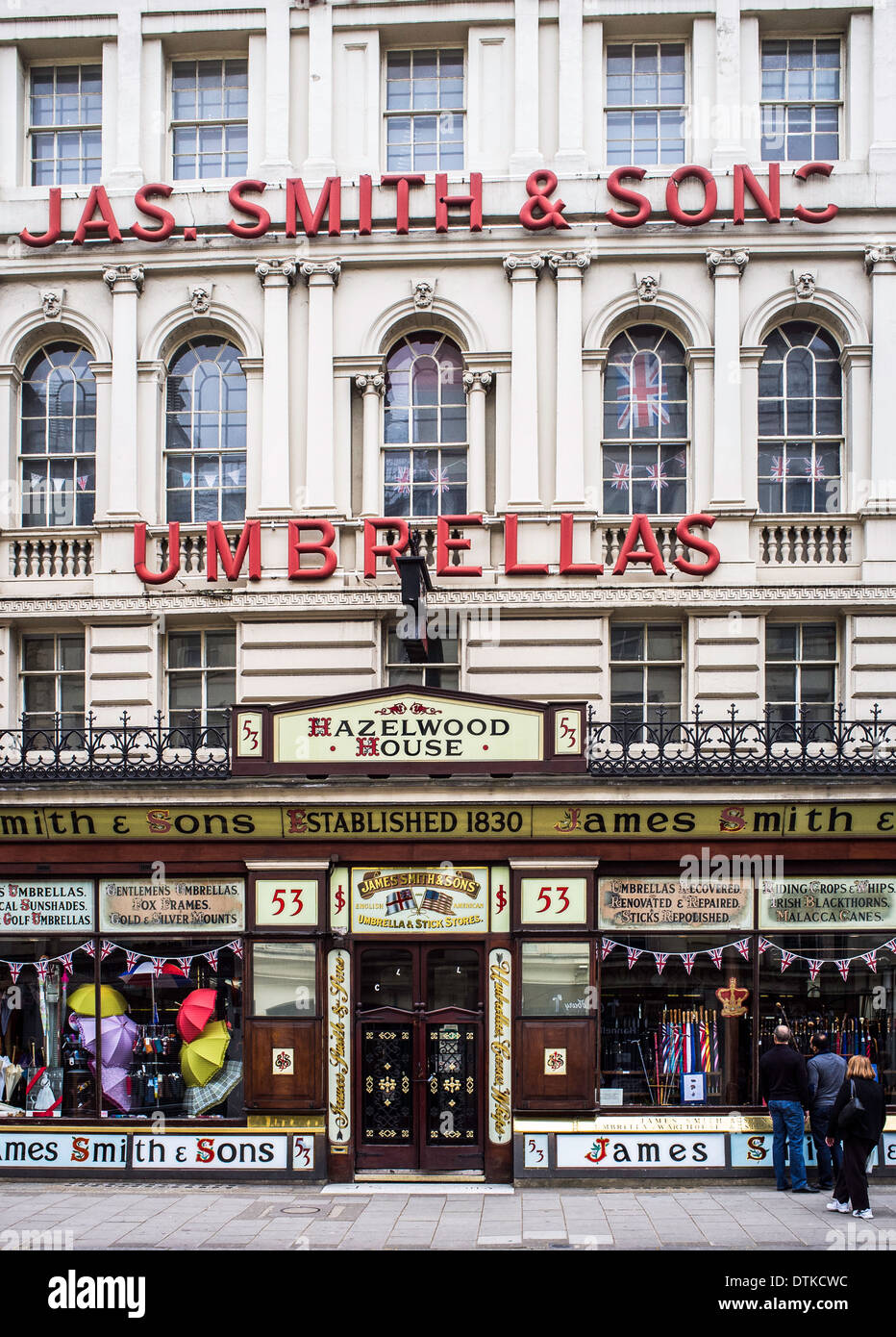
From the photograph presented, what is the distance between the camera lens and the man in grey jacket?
48.8ft

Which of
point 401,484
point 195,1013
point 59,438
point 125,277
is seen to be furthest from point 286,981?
point 125,277

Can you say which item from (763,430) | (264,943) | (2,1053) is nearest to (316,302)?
(763,430)

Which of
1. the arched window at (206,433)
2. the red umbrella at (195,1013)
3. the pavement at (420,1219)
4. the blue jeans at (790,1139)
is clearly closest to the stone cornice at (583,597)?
the arched window at (206,433)

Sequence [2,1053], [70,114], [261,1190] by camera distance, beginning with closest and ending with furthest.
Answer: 1. [261,1190]
2. [2,1053]
3. [70,114]

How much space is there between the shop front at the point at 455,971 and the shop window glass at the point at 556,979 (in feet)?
0.09

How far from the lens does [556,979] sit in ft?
52.1

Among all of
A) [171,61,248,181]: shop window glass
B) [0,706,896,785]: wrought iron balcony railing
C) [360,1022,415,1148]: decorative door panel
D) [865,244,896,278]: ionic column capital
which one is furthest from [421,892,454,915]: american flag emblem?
[171,61,248,181]: shop window glass

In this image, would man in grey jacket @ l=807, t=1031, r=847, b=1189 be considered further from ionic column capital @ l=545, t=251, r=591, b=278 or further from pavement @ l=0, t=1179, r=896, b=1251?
ionic column capital @ l=545, t=251, r=591, b=278

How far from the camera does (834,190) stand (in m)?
18.3

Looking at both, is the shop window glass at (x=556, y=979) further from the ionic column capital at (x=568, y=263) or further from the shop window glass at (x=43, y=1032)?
the ionic column capital at (x=568, y=263)

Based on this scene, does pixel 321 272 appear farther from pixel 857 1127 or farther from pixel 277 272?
pixel 857 1127

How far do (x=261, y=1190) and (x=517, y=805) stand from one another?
19.5ft

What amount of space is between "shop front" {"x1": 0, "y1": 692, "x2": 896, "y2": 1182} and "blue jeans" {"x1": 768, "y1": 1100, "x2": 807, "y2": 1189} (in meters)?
0.47

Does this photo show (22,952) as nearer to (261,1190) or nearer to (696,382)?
(261,1190)
